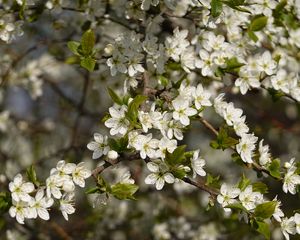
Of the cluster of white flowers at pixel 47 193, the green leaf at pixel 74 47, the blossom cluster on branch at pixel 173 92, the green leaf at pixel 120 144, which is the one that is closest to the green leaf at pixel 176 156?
the blossom cluster on branch at pixel 173 92

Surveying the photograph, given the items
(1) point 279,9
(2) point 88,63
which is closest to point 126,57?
(2) point 88,63

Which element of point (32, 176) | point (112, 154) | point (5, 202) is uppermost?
point (112, 154)

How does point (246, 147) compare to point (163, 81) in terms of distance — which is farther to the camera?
point (163, 81)

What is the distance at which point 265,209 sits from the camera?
1.65 meters

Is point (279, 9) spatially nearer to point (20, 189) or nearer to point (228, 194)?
point (228, 194)

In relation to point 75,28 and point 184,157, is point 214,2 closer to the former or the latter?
point 184,157

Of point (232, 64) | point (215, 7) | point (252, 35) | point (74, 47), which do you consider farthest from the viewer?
point (252, 35)

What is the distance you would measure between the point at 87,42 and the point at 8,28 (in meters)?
0.40

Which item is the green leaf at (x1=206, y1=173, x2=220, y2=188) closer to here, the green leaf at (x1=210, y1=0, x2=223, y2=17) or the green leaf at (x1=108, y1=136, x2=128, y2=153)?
the green leaf at (x1=108, y1=136, x2=128, y2=153)

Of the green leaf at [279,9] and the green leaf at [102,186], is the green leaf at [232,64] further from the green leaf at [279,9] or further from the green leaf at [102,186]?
the green leaf at [102,186]

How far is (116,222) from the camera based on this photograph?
10.4 feet

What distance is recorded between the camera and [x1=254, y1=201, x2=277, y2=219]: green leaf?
1.65 meters

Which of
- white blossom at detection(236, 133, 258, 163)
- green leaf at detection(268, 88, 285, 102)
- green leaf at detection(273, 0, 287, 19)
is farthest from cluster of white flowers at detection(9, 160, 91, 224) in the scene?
green leaf at detection(273, 0, 287, 19)

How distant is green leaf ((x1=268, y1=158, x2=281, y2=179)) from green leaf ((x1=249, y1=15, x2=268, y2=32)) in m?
0.54
